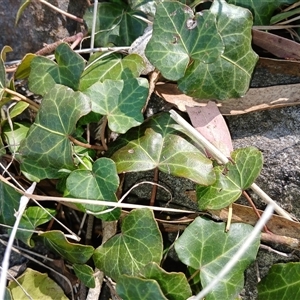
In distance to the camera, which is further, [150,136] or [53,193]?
[53,193]

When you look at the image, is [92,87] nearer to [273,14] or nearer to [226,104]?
[226,104]

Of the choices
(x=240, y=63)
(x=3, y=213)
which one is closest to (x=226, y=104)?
(x=240, y=63)

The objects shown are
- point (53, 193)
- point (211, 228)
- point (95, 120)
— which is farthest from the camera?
point (53, 193)

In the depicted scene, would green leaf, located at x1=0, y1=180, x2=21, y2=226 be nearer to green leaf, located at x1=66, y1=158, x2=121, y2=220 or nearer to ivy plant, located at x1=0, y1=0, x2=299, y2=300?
ivy plant, located at x1=0, y1=0, x2=299, y2=300

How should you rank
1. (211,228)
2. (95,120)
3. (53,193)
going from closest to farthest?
1. (211,228)
2. (95,120)
3. (53,193)

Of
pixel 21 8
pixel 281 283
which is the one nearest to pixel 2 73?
pixel 21 8

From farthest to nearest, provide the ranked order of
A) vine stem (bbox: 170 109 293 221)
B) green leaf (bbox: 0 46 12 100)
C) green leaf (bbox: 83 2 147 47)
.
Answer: green leaf (bbox: 83 2 147 47) < green leaf (bbox: 0 46 12 100) < vine stem (bbox: 170 109 293 221)

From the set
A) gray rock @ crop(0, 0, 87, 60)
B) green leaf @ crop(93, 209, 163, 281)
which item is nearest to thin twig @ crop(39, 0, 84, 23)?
gray rock @ crop(0, 0, 87, 60)

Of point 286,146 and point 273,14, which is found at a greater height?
point 273,14
